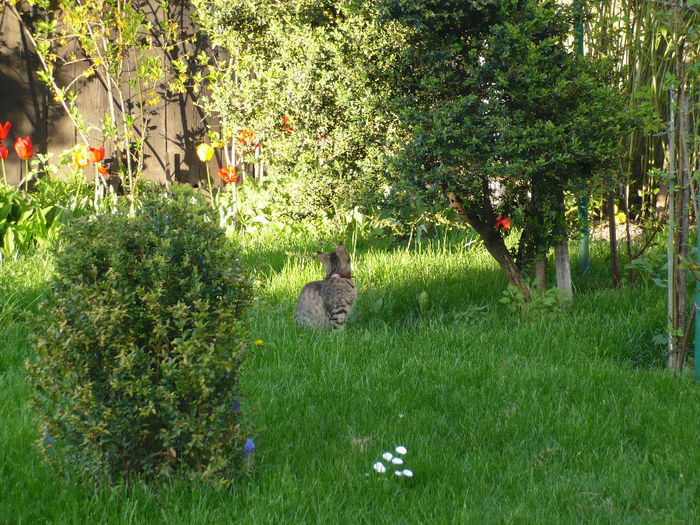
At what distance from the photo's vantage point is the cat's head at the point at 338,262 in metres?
4.57

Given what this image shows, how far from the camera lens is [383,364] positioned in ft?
12.8

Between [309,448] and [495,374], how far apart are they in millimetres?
1251

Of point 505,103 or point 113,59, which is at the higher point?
point 113,59

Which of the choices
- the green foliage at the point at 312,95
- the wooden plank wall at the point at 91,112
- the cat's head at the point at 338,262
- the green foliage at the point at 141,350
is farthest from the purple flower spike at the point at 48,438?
the wooden plank wall at the point at 91,112

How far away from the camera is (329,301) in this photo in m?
4.48

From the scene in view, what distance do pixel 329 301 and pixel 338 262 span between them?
278mm

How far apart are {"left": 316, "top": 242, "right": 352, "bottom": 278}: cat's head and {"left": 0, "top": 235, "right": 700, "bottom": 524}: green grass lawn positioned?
40cm

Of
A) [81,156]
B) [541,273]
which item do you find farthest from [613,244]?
[81,156]

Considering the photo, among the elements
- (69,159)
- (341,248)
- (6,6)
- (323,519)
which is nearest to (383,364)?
(341,248)

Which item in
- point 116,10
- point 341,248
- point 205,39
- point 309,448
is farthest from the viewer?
point 205,39

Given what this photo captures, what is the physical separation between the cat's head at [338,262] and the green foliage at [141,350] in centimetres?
200

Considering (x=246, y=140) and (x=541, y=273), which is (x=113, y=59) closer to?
(x=246, y=140)

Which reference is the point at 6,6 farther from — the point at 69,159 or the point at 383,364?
the point at 383,364

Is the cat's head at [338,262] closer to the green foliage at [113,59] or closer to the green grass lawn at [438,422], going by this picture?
the green grass lawn at [438,422]
